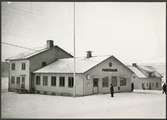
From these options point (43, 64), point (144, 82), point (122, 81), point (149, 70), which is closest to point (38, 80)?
point (43, 64)

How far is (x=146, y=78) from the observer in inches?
1502

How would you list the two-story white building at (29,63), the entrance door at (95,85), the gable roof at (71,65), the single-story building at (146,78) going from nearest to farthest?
the gable roof at (71,65) → the entrance door at (95,85) → the two-story white building at (29,63) → the single-story building at (146,78)

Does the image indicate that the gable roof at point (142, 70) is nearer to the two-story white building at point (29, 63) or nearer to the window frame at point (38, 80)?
the two-story white building at point (29, 63)

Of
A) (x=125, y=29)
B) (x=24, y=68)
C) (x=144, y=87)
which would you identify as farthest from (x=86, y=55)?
(x=144, y=87)

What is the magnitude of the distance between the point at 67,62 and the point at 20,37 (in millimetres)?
7334

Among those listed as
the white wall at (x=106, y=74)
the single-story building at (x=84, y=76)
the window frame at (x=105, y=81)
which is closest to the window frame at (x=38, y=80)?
the single-story building at (x=84, y=76)

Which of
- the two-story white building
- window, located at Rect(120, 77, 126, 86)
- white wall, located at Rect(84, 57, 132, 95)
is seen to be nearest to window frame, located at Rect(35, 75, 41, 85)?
the two-story white building

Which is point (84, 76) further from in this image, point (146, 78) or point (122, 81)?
point (146, 78)

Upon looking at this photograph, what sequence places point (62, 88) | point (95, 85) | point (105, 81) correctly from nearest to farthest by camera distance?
point (62, 88) < point (95, 85) < point (105, 81)

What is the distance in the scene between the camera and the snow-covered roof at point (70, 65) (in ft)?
68.7

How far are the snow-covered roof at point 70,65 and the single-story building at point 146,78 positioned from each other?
16.3 m

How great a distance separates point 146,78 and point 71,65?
19796 mm

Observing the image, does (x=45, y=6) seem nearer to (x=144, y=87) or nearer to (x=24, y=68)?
(x=24, y=68)

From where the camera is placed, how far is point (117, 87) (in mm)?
23703
